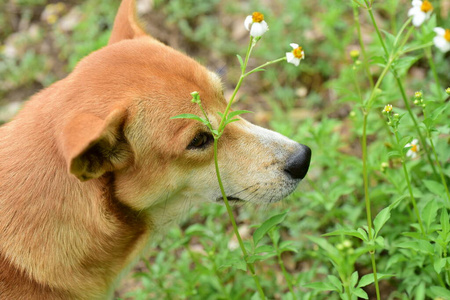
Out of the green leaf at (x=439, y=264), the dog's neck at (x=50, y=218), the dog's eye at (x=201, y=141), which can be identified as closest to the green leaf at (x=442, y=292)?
the green leaf at (x=439, y=264)

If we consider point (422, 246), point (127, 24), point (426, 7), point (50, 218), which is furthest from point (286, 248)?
point (127, 24)

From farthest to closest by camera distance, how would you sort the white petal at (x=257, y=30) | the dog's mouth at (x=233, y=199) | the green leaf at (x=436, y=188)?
the dog's mouth at (x=233, y=199), the green leaf at (x=436, y=188), the white petal at (x=257, y=30)

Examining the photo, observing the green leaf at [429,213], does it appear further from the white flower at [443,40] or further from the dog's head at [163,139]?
the white flower at [443,40]

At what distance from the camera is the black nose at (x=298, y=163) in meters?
2.64

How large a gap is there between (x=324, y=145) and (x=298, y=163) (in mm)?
1092

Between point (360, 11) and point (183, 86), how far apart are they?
139 inches

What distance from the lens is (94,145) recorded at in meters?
2.24

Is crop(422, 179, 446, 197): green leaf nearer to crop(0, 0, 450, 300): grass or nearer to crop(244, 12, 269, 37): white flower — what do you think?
crop(0, 0, 450, 300): grass

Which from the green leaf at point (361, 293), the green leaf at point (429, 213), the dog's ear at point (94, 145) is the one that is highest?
the dog's ear at point (94, 145)

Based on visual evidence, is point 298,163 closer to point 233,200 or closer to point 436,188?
point 233,200

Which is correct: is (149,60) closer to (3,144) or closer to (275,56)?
(3,144)

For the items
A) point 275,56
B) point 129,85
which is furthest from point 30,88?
point 129,85

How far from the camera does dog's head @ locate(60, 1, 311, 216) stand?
237 cm

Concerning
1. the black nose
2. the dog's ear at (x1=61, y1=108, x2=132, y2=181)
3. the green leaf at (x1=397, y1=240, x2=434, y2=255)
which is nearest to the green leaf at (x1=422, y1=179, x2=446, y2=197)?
the green leaf at (x1=397, y1=240, x2=434, y2=255)
